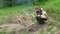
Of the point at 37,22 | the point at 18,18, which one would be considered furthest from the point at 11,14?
the point at 37,22

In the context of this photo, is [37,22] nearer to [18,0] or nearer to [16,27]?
[16,27]

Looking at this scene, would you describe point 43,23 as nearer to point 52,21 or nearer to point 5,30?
point 52,21

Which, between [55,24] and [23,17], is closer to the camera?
[55,24]

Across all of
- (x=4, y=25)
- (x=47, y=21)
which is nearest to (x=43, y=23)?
(x=47, y=21)

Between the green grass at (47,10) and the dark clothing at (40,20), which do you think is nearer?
the dark clothing at (40,20)

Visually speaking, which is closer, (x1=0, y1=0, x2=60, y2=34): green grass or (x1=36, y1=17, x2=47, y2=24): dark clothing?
(x1=36, y1=17, x2=47, y2=24): dark clothing

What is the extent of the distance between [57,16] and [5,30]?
1.85 metres

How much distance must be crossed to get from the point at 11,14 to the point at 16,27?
1.23m

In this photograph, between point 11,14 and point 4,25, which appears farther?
point 11,14

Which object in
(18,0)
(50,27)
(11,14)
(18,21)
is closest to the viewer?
(50,27)

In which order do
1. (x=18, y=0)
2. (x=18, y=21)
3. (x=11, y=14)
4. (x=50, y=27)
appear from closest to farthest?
(x=50, y=27) → (x=18, y=21) → (x=11, y=14) → (x=18, y=0)

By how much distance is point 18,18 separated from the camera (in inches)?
342

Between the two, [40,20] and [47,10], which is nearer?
[40,20]

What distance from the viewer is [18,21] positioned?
8.64 metres
